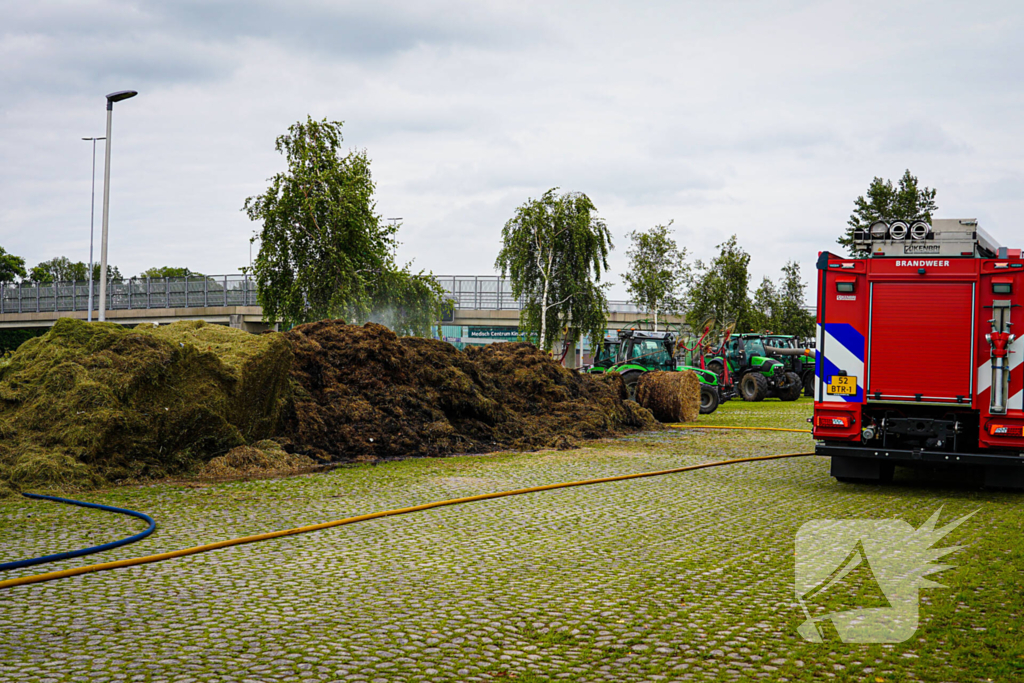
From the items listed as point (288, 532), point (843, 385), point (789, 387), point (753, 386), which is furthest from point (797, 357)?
point (288, 532)

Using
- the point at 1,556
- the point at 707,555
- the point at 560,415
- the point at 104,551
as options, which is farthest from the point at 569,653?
the point at 560,415

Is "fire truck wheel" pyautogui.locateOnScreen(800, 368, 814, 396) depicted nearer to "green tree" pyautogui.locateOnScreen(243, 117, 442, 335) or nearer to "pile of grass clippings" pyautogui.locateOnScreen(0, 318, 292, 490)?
"green tree" pyautogui.locateOnScreen(243, 117, 442, 335)

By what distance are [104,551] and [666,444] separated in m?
11.5

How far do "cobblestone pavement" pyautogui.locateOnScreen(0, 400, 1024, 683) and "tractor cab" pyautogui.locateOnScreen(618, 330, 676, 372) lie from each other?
16.9 m

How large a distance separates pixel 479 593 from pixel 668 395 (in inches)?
655

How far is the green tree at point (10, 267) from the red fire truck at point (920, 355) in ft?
251

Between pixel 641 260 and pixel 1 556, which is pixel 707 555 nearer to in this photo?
pixel 1 556

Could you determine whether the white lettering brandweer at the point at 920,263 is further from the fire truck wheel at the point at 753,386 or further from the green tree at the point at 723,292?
the green tree at the point at 723,292

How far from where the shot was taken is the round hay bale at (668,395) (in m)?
22.3

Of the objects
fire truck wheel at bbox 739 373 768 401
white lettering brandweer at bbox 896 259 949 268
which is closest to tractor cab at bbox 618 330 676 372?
fire truck wheel at bbox 739 373 768 401

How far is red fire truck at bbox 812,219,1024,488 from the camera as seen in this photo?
1045 centimetres

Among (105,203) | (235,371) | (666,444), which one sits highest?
(105,203)

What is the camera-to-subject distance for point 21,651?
15.9ft

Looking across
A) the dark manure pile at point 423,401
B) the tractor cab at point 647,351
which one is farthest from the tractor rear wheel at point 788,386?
the dark manure pile at point 423,401
